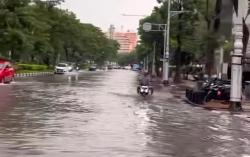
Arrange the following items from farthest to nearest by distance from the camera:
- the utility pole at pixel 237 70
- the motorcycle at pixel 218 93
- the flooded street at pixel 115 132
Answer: the motorcycle at pixel 218 93, the utility pole at pixel 237 70, the flooded street at pixel 115 132

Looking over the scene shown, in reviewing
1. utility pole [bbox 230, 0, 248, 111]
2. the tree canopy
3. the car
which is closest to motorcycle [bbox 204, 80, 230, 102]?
utility pole [bbox 230, 0, 248, 111]

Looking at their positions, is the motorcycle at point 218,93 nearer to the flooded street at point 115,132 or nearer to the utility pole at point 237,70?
the utility pole at point 237,70

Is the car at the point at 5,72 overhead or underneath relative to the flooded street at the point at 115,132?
overhead

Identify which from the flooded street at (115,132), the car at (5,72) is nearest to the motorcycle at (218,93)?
the flooded street at (115,132)

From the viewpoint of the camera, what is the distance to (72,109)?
24812mm

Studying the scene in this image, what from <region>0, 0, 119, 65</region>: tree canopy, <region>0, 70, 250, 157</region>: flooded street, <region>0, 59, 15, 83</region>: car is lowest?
<region>0, 70, 250, 157</region>: flooded street

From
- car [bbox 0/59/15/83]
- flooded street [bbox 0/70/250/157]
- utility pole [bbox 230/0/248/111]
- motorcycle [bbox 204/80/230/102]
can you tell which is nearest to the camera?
flooded street [bbox 0/70/250/157]

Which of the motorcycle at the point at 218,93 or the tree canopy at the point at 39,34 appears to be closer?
the motorcycle at the point at 218,93

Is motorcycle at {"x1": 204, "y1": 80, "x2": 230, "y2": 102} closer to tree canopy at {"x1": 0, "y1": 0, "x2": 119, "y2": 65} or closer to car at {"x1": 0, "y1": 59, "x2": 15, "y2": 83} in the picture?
car at {"x1": 0, "y1": 59, "x2": 15, "y2": 83}

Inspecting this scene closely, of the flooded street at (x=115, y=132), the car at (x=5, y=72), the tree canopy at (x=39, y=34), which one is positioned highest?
the tree canopy at (x=39, y=34)

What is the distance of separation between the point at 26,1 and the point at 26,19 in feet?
8.14

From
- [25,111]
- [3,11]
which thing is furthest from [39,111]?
[3,11]

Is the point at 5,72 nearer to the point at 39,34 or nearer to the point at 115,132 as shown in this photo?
A: the point at 115,132

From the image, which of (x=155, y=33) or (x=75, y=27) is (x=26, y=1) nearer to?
(x=155, y=33)
